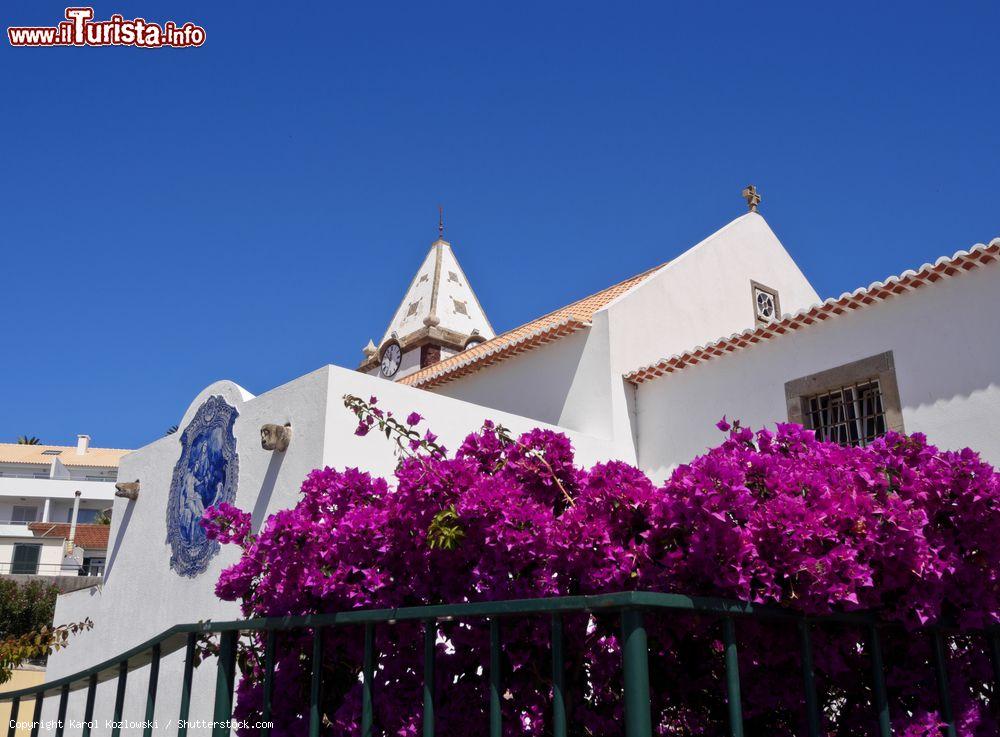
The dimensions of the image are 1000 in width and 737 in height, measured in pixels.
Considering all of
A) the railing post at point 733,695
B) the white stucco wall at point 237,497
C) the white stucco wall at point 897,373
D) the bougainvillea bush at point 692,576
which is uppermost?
the white stucco wall at point 897,373

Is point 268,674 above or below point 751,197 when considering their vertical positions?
below

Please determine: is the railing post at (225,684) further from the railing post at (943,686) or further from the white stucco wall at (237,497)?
the white stucco wall at (237,497)

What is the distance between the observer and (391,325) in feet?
74.7

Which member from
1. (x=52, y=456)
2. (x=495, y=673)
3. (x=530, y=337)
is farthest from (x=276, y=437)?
(x=52, y=456)

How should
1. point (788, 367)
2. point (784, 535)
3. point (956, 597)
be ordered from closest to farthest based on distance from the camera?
1. point (784, 535)
2. point (956, 597)
3. point (788, 367)

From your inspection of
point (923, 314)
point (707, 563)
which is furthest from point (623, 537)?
point (923, 314)

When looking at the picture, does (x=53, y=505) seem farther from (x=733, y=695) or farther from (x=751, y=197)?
(x=733, y=695)

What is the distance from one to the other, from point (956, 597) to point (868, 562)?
46cm

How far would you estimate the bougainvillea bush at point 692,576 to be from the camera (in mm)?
2752

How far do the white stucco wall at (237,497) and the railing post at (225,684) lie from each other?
14.5ft

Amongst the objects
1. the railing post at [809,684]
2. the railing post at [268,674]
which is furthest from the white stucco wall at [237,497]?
the railing post at [809,684]

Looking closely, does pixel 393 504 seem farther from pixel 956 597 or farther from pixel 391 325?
pixel 391 325

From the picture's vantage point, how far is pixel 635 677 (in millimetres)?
2250

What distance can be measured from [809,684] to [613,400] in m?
8.28
